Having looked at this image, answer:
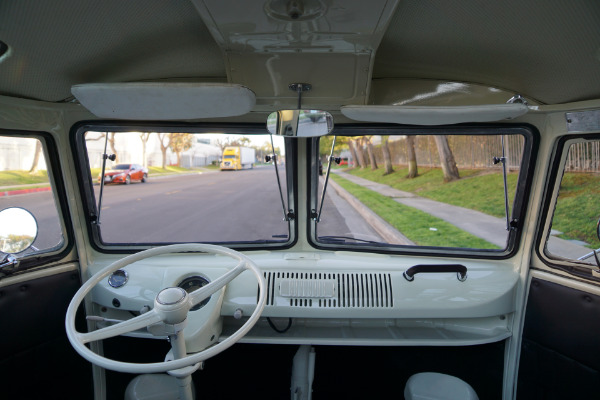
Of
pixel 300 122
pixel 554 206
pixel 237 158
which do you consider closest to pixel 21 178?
pixel 237 158

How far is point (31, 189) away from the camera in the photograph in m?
2.31

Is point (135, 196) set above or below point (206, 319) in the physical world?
above

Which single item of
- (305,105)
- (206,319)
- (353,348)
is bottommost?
(353,348)

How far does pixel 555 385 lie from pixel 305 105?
7.45ft

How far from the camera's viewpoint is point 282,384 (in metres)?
2.63

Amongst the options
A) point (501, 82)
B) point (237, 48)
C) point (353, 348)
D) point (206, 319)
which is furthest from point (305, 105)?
point (353, 348)

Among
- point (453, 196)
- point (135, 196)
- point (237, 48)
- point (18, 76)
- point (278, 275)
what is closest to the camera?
point (237, 48)

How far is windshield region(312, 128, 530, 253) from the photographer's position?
2463 millimetres

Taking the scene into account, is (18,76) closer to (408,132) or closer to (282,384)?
(408,132)

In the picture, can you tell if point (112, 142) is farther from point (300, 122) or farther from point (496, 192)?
point (496, 192)

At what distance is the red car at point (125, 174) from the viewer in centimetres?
254

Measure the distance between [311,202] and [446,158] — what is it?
3.41 ft

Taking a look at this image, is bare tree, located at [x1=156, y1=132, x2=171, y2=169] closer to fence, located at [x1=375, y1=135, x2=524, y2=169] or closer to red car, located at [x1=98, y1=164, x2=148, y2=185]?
red car, located at [x1=98, y1=164, x2=148, y2=185]

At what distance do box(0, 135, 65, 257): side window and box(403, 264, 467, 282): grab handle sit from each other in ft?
7.87
